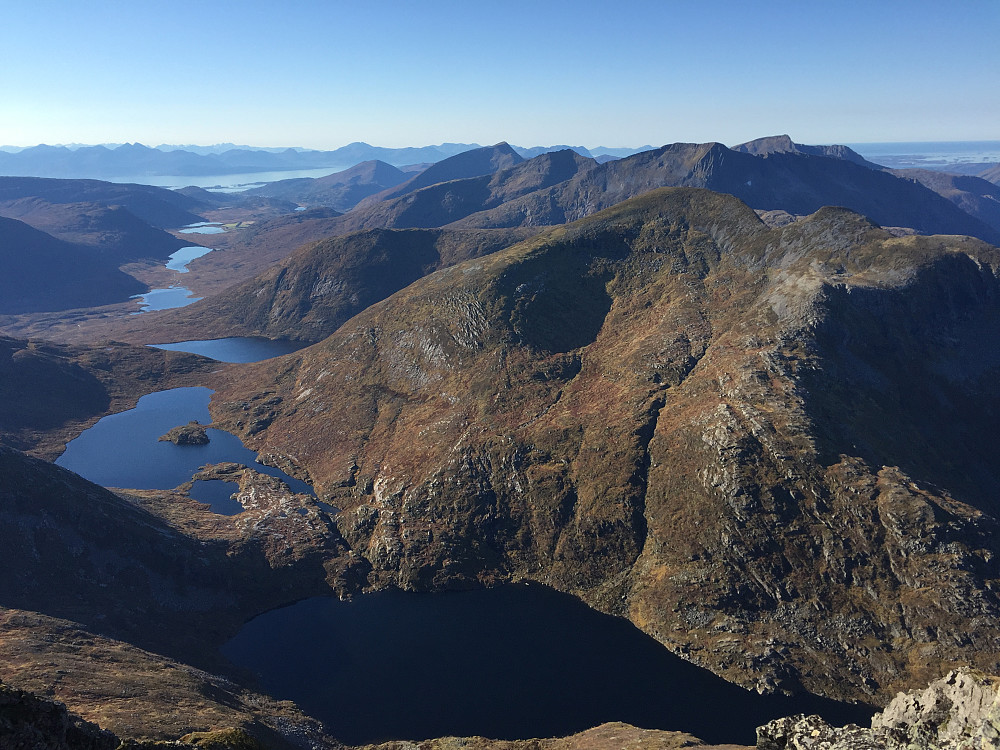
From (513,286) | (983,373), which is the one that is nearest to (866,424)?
(983,373)

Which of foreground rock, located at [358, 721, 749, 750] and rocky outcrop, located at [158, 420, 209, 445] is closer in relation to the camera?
foreground rock, located at [358, 721, 749, 750]

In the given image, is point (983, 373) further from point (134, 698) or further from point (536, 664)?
point (134, 698)

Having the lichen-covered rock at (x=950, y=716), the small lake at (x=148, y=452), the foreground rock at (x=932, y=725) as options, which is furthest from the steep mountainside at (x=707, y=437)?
the lichen-covered rock at (x=950, y=716)

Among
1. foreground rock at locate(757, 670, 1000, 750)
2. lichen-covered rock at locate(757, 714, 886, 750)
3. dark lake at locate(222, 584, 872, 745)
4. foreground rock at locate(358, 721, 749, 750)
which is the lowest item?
dark lake at locate(222, 584, 872, 745)

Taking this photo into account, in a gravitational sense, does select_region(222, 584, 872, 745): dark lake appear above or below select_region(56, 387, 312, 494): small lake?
below

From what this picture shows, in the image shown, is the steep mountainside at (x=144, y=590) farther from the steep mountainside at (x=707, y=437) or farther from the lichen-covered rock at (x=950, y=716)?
the lichen-covered rock at (x=950, y=716)

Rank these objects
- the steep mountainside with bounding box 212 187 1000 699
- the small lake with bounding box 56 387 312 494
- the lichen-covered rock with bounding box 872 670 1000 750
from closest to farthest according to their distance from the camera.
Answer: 1. the lichen-covered rock with bounding box 872 670 1000 750
2. the steep mountainside with bounding box 212 187 1000 699
3. the small lake with bounding box 56 387 312 494

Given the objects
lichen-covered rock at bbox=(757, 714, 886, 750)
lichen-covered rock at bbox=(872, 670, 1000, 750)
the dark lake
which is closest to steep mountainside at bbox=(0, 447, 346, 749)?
the dark lake

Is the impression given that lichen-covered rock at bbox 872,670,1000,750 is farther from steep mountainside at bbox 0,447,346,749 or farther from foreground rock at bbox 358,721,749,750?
steep mountainside at bbox 0,447,346,749
